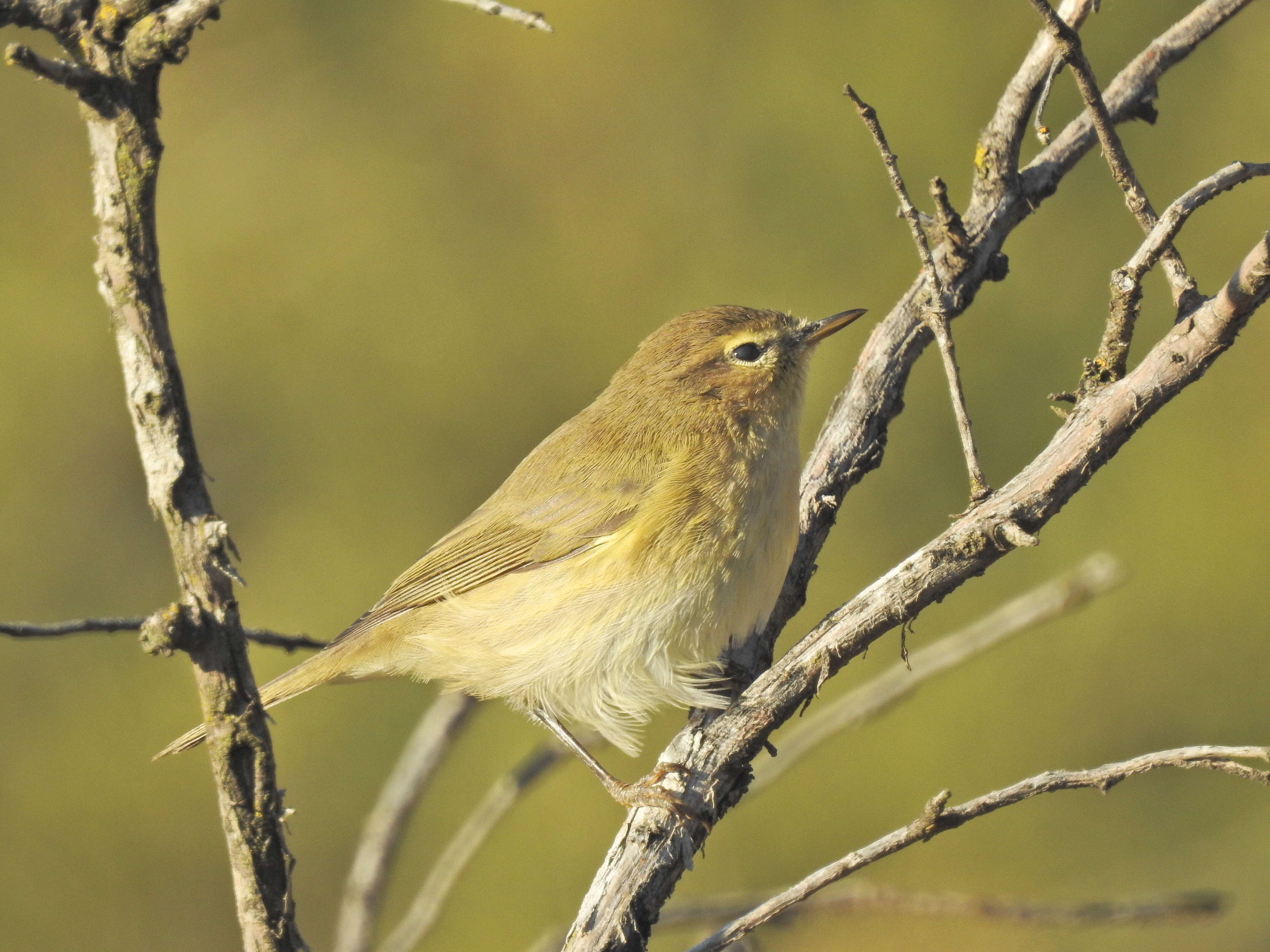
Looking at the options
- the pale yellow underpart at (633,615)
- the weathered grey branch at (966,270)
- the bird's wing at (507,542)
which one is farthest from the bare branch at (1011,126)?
the bird's wing at (507,542)

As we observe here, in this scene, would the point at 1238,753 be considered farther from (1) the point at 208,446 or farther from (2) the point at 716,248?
(1) the point at 208,446

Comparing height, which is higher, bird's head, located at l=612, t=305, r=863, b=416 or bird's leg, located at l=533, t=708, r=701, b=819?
bird's head, located at l=612, t=305, r=863, b=416

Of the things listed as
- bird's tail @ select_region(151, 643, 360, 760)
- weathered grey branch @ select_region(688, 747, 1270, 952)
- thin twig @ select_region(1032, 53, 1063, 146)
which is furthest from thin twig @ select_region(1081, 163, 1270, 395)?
bird's tail @ select_region(151, 643, 360, 760)

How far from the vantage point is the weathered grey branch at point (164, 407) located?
1565 mm

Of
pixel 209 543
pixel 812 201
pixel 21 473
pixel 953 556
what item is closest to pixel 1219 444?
pixel 812 201

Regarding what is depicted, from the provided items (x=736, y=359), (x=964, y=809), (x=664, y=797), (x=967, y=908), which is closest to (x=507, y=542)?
(x=736, y=359)

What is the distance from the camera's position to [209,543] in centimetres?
161

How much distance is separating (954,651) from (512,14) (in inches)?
67.5

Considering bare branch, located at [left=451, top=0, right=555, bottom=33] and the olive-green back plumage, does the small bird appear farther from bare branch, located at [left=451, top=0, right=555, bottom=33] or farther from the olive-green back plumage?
bare branch, located at [left=451, top=0, right=555, bottom=33]

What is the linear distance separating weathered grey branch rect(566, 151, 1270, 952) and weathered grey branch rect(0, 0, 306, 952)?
63 centimetres

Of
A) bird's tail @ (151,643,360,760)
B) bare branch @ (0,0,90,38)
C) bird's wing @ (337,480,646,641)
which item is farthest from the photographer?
bird's tail @ (151,643,360,760)

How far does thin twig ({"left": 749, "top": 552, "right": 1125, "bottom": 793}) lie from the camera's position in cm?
247

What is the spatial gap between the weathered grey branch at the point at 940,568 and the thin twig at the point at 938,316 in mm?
50

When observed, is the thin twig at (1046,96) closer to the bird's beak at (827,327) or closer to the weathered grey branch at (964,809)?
the bird's beak at (827,327)
